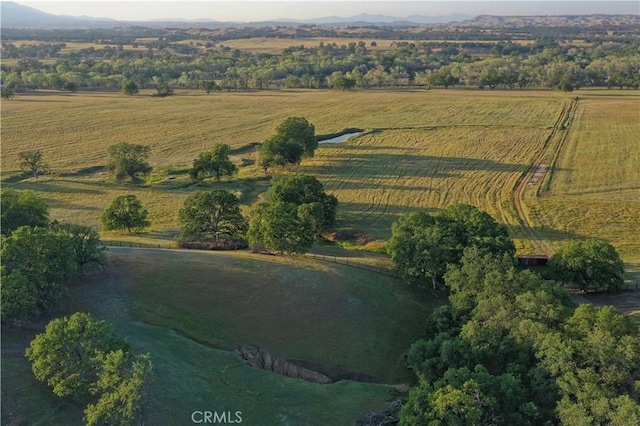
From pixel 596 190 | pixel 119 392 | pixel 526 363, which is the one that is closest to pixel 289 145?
pixel 596 190

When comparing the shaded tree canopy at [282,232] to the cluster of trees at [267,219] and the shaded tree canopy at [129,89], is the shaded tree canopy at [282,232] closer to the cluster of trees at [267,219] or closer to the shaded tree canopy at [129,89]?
the cluster of trees at [267,219]

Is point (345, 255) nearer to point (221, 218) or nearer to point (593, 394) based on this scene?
point (221, 218)

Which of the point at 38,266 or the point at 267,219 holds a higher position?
the point at 38,266

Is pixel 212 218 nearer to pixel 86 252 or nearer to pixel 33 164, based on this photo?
pixel 86 252

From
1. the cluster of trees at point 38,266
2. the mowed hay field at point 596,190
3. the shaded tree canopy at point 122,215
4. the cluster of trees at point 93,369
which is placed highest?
the cluster of trees at point 38,266

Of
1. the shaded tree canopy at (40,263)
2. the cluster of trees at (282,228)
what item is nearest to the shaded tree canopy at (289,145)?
the cluster of trees at (282,228)

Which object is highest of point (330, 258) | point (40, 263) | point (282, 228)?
point (40, 263)

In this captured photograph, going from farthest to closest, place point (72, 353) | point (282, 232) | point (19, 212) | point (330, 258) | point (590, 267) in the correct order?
point (330, 258), point (282, 232), point (590, 267), point (19, 212), point (72, 353)

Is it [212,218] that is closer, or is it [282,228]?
[282,228]
